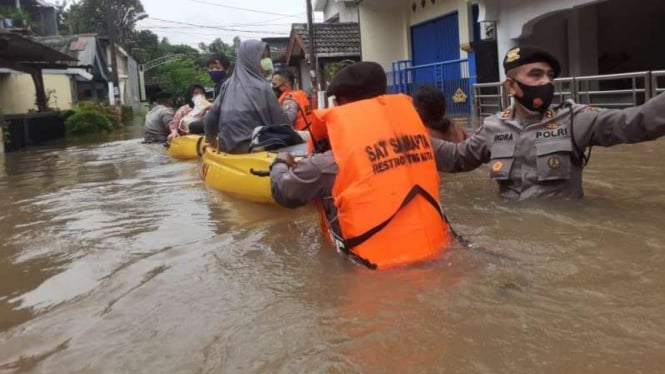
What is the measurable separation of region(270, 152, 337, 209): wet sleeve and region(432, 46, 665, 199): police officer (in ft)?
4.07

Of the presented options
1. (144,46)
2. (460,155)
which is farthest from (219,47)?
(460,155)

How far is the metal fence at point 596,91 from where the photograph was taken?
9.25m

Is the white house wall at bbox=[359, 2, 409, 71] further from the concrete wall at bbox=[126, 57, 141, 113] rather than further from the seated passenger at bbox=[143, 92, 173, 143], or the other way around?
the concrete wall at bbox=[126, 57, 141, 113]

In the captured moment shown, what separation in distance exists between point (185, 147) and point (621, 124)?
8.10 m

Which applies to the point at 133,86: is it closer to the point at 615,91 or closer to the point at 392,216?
the point at 615,91

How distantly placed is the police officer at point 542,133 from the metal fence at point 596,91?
4680 millimetres

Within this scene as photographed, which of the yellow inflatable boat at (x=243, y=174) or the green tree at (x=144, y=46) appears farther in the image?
the green tree at (x=144, y=46)

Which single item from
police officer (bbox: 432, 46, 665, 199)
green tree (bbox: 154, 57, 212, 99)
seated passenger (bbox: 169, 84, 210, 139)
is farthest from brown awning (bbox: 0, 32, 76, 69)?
green tree (bbox: 154, 57, 212, 99)

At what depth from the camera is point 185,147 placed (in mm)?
10727

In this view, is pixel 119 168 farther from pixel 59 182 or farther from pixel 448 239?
pixel 448 239

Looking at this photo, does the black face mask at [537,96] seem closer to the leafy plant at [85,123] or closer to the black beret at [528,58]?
the black beret at [528,58]

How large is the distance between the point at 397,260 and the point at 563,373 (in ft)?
4.00

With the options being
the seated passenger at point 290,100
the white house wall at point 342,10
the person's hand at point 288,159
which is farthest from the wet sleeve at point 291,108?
the white house wall at point 342,10

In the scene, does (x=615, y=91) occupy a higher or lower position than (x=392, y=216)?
higher
